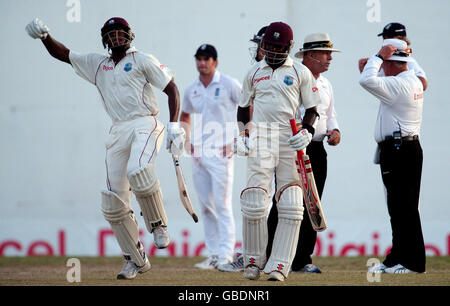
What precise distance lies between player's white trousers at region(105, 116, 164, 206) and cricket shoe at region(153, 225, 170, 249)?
0.97ft

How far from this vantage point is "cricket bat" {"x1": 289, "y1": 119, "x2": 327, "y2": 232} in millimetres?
5234

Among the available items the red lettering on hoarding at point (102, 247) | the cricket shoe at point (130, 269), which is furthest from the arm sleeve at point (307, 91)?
the red lettering on hoarding at point (102, 247)

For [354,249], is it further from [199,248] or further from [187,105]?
[187,105]

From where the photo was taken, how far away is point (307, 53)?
6199 mm

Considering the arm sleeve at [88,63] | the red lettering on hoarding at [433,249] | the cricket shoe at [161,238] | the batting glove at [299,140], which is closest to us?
the batting glove at [299,140]

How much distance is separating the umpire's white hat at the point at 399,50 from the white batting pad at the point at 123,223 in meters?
2.20

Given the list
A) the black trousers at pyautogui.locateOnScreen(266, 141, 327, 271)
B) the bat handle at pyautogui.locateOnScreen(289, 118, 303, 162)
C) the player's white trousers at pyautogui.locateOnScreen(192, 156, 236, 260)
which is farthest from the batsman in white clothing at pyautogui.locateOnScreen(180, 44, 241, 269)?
the bat handle at pyautogui.locateOnScreen(289, 118, 303, 162)

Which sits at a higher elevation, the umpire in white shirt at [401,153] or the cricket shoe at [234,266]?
the umpire in white shirt at [401,153]

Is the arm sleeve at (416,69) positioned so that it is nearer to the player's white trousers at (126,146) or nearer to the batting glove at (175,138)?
the batting glove at (175,138)

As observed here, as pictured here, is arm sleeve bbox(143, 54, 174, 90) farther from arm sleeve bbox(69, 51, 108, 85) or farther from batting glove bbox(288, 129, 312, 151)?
batting glove bbox(288, 129, 312, 151)

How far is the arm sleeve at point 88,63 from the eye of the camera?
584 centimetres

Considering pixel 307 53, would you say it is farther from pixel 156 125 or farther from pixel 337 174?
pixel 337 174
